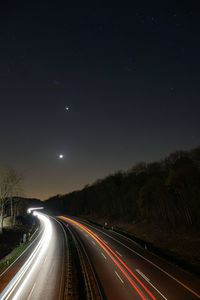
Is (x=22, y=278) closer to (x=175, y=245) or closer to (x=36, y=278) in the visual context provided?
(x=36, y=278)

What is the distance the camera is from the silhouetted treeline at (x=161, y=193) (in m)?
36.3

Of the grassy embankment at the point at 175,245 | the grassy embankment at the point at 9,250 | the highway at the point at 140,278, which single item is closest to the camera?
the highway at the point at 140,278

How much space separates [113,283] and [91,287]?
6.91 ft

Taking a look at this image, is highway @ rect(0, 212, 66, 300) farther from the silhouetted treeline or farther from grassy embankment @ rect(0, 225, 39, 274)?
the silhouetted treeline

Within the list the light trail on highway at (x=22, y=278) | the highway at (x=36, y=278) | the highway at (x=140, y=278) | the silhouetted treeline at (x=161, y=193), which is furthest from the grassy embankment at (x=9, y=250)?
the silhouetted treeline at (x=161, y=193)

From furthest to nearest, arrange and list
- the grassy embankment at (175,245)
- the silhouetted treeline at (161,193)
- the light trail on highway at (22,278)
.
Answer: the silhouetted treeline at (161,193)
the grassy embankment at (175,245)
the light trail on highway at (22,278)

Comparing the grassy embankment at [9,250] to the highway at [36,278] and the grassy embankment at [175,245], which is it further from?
the grassy embankment at [175,245]

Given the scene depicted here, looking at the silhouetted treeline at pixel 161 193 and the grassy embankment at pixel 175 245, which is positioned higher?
the silhouetted treeline at pixel 161 193

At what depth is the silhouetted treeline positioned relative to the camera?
1430 inches

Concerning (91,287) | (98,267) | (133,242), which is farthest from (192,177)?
(91,287)

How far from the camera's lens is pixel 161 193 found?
144 ft

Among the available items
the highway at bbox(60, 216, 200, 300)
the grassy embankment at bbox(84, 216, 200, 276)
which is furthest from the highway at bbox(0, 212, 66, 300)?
the grassy embankment at bbox(84, 216, 200, 276)

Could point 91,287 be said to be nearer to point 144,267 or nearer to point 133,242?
point 144,267

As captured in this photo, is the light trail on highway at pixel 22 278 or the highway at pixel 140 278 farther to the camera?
the light trail on highway at pixel 22 278
